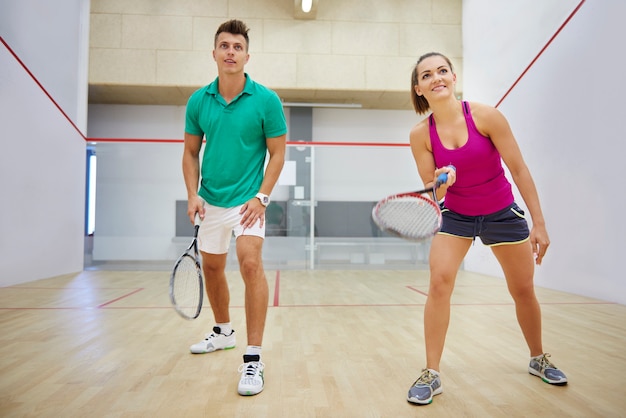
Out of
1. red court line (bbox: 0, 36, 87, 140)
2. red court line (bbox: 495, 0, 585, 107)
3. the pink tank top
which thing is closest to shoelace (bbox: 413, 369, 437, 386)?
the pink tank top

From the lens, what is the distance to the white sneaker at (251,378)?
52.1 inches

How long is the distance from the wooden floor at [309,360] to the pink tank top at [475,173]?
1.69 feet

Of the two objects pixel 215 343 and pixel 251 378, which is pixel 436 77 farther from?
pixel 215 343

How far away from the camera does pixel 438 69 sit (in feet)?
4.56

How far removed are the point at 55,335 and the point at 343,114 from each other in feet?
17.5

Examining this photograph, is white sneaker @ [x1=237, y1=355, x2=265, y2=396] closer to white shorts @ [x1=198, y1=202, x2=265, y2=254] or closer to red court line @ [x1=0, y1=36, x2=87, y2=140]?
white shorts @ [x1=198, y1=202, x2=265, y2=254]

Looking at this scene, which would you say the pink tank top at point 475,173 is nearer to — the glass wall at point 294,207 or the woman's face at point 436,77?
the woman's face at point 436,77

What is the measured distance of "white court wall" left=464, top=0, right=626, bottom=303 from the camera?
300cm

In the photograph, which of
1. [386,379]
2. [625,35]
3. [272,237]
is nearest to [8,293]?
[272,237]

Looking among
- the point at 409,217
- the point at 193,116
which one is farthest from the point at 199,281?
the point at 409,217

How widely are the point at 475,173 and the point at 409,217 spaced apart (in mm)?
229

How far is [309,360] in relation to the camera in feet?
5.61

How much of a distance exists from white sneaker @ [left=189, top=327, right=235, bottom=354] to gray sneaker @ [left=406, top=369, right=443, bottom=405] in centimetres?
81

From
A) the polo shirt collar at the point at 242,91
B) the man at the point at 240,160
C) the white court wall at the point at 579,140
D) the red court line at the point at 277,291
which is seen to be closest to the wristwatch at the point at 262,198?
the man at the point at 240,160
